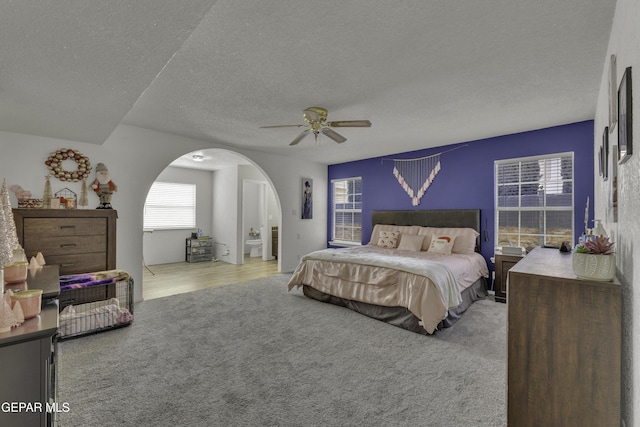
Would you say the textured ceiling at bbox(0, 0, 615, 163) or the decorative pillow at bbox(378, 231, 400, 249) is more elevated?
the textured ceiling at bbox(0, 0, 615, 163)

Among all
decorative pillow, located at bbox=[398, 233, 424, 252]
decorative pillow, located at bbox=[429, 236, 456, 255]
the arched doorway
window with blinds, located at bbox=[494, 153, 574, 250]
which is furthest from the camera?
the arched doorway

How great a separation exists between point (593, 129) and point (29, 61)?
225 inches

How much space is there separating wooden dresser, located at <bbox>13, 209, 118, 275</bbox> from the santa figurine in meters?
0.29

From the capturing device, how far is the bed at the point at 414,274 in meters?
3.11

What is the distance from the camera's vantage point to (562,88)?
9.45 ft

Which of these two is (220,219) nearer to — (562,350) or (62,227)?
(62,227)

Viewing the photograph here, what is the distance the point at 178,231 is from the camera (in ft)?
24.3

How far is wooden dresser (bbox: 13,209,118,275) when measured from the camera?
3083 millimetres

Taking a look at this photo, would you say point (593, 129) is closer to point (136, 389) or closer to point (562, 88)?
point (562, 88)

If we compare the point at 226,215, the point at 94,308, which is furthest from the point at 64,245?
the point at 226,215

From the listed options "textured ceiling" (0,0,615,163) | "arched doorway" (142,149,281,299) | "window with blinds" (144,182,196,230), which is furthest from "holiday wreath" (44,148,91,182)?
"window with blinds" (144,182,196,230)

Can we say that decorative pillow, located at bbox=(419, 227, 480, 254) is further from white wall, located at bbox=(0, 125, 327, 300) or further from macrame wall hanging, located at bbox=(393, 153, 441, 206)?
white wall, located at bbox=(0, 125, 327, 300)

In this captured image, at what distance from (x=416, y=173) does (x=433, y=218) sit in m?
0.96

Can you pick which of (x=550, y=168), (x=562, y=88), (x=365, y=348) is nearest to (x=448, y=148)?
(x=550, y=168)
